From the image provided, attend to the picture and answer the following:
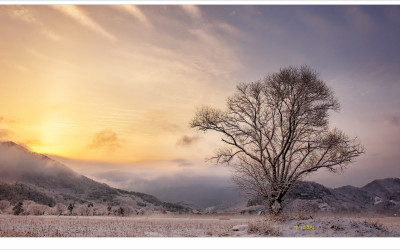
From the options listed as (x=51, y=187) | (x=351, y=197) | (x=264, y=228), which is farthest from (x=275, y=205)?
(x=51, y=187)

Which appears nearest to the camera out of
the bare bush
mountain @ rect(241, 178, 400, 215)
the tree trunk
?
the bare bush

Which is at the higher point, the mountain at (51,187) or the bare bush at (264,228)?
the mountain at (51,187)

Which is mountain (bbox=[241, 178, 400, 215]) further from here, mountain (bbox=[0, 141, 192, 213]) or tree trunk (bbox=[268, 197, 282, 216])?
tree trunk (bbox=[268, 197, 282, 216])

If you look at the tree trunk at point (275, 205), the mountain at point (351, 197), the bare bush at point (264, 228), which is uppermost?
the mountain at point (351, 197)

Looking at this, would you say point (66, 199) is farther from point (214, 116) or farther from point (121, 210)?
point (214, 116)

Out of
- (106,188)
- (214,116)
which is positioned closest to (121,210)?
(214,116)

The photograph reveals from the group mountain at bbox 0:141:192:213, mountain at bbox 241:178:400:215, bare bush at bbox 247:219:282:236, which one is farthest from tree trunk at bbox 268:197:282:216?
mountain at bbox 241:178:400:215

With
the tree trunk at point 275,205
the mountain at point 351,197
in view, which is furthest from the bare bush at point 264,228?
the mountain at point 351,197

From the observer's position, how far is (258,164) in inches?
747

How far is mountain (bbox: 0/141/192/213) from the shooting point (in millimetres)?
47553

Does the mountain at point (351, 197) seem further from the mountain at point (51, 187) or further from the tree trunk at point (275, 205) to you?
the tree trunk at point (275, 205)

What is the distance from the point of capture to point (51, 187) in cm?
6091

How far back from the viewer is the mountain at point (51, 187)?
47553 mm

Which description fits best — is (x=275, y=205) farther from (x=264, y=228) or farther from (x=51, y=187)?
(x=51, y=187)
